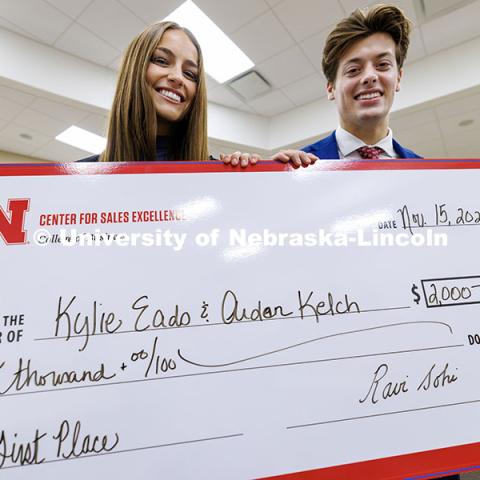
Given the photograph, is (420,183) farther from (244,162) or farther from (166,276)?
(166,276)

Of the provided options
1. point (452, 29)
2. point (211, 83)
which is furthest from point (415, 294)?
point (211, 83)

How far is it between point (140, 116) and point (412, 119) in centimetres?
319

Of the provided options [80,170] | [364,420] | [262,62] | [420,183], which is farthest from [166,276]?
[262,62]

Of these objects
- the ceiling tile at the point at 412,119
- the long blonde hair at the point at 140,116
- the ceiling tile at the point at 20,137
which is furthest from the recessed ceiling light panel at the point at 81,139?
the long blonde hair at the point at 140,116

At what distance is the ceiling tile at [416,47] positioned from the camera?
2383mm

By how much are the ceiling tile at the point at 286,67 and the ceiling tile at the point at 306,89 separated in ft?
0.26

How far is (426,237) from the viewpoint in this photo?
537 millimetres

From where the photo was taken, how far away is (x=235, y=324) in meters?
0.48

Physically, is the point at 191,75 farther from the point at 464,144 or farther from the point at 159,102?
the point at 464,144

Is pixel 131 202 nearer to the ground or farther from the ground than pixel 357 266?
farther from the ground

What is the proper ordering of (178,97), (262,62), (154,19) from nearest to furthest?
(178,97)
(154,19)
(262,62)

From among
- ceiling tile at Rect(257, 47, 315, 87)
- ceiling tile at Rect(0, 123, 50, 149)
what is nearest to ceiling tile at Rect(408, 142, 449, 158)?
ceiling tile at Rect(257, 47, 315, 87)

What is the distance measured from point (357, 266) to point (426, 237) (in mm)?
143

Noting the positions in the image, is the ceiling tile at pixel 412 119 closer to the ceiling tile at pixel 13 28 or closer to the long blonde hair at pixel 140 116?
the long blonde hair at pixel 140 116
